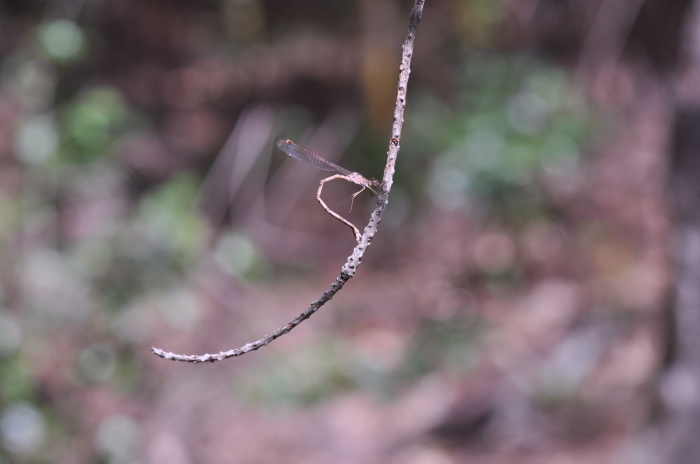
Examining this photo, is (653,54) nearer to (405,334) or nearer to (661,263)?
(661,263)

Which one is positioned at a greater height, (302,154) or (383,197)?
(302,154)

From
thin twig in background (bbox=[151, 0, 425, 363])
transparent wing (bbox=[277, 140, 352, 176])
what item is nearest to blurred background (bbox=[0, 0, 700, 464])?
transparent wing (bbox=[277, 140, 352, 176])

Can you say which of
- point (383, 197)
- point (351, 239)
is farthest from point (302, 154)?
point (351, 239)

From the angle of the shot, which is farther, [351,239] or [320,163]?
[351,239]

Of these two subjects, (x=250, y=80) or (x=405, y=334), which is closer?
(x=405, y=334)

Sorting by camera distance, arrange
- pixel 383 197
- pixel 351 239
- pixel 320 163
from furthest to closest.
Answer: pixel 351 239 < pixel 320 163 < pixel 383 197

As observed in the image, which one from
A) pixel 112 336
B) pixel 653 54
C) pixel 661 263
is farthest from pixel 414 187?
pixel 653 54

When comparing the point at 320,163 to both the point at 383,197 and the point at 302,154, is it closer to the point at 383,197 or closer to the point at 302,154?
the point at 302,154

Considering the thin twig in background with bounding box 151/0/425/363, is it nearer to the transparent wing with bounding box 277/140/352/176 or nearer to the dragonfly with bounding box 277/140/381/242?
the dragonfly with bounding box 277/140/381/242
